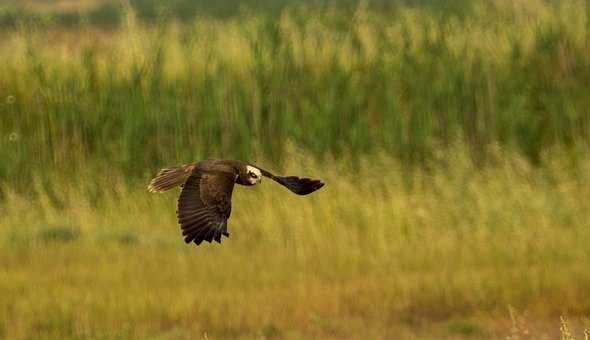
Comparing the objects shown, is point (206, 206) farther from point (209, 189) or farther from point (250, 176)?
point (250, 176)

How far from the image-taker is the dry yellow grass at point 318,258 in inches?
338

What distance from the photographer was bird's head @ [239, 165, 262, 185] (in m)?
5.53

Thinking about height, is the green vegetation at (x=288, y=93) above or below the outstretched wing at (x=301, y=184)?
above

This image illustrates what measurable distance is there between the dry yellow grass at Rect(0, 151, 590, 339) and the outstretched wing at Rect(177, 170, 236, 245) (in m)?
2.52

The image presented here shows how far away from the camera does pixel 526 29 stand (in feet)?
47.3

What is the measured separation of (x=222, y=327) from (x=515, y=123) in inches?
238

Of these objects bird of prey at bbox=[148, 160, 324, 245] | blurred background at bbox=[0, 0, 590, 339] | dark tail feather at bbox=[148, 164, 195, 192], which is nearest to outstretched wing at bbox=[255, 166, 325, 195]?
bird of prey at bbox=[148, 160, 324, 245]

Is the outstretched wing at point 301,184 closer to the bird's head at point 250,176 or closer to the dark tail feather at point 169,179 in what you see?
the bird's head at point 250,176

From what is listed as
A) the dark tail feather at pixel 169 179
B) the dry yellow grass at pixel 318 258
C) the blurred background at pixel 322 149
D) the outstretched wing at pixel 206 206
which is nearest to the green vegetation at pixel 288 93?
the blurred background at pixel 322 149

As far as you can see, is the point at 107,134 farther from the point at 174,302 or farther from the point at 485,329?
the point at 485,329

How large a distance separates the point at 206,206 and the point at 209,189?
102mm

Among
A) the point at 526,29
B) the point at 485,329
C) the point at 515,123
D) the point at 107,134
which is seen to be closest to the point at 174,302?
the point at 485,329

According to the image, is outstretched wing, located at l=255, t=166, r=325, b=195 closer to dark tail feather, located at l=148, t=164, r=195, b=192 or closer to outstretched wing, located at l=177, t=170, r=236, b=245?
outstretched wing, located at l=177, t=170, r=236, b=245

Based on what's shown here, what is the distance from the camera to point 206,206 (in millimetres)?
5477
